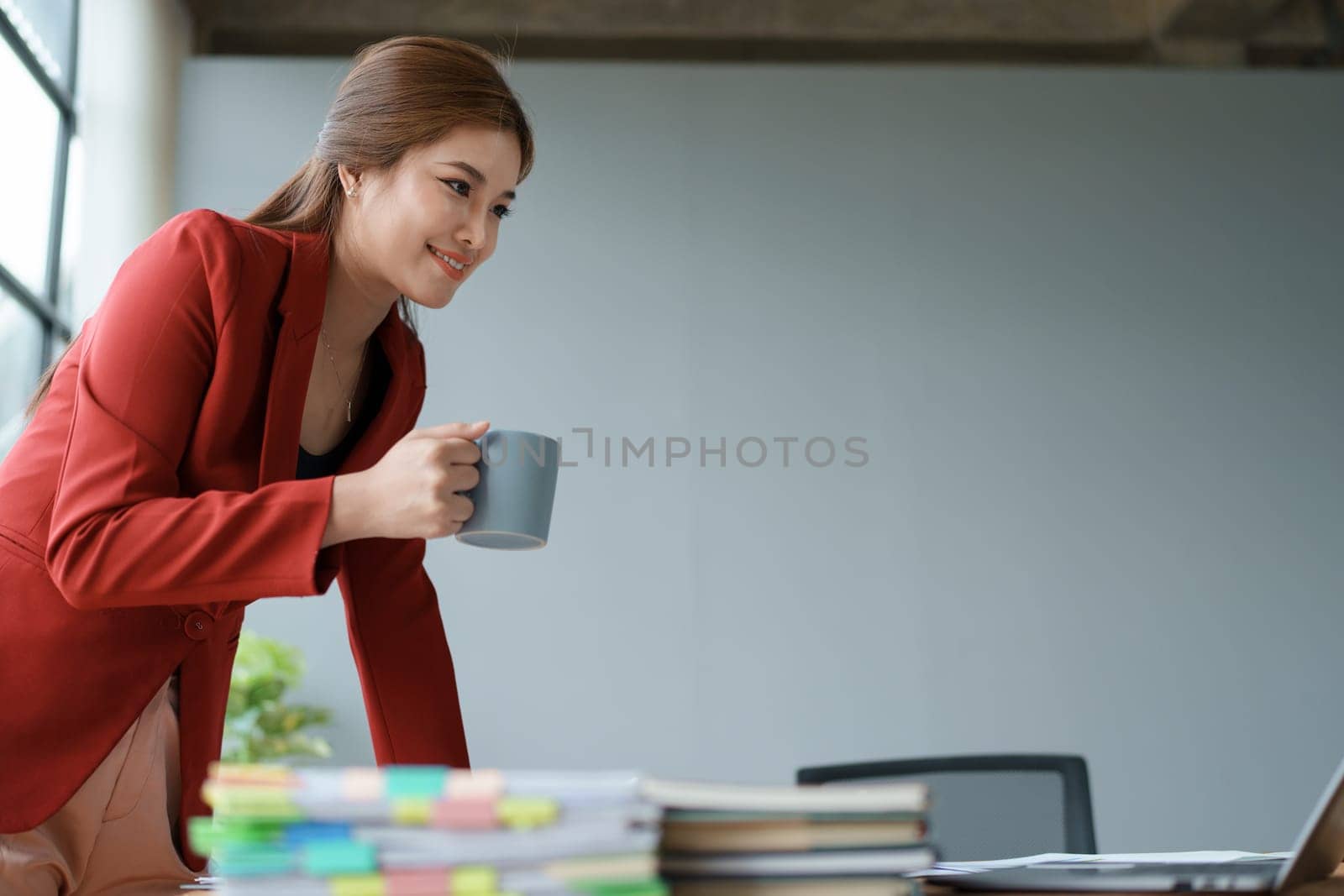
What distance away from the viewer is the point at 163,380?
93 cm

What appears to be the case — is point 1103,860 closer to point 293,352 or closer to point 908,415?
point 293,352

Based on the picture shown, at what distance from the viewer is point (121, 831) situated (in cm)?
98

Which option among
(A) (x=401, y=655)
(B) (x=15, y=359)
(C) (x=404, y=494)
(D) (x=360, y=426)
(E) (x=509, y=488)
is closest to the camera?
(C) (x=404, y=494)

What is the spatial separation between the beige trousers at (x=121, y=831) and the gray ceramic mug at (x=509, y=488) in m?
0.33

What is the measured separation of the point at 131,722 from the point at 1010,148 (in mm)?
3614

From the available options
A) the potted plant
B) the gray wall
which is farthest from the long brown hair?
the gray wall

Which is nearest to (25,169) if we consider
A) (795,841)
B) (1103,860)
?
(1103,860)

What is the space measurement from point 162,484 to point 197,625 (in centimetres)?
17

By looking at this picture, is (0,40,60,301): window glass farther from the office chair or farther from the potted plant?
the office chair

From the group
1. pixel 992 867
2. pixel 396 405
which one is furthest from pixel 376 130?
pixel 992 867

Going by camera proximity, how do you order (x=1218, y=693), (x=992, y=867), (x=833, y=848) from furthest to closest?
(x=1218, y=693) < (x=992, y=867) < (x=833, y=848)

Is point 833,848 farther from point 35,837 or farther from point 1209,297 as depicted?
point 1209,297

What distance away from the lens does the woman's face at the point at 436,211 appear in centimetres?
119

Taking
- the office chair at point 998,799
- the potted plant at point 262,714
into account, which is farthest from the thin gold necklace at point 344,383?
the potted plant at point 262,714
